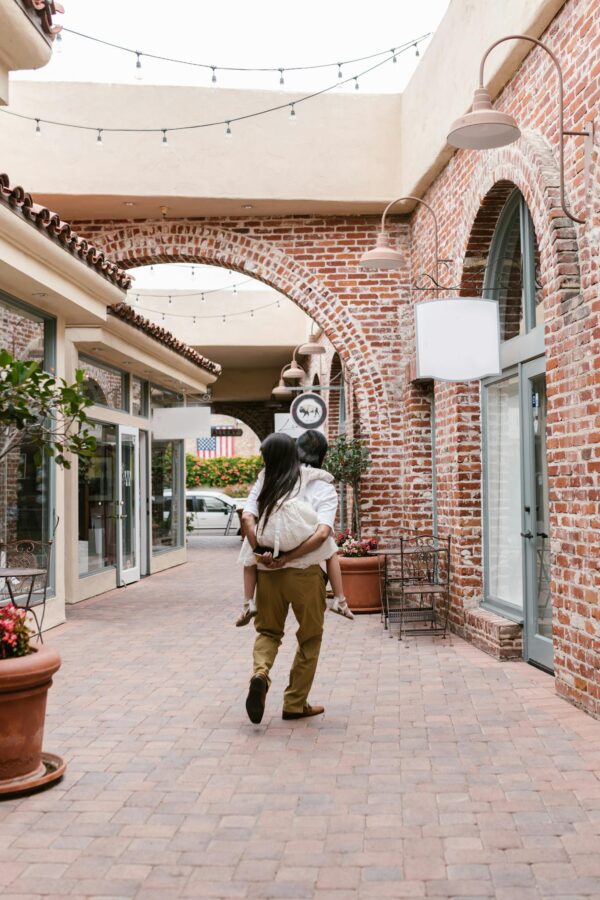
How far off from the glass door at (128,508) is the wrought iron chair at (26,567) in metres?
3.29

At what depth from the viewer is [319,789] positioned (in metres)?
3.79

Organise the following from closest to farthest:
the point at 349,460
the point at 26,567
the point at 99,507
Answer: the point at 26,567 < the point at 349,460 < the point at 99,507

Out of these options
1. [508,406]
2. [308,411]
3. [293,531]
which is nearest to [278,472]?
[293,531]

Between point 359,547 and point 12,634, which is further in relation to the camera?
point 359,547

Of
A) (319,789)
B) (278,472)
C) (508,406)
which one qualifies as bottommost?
(319,789)

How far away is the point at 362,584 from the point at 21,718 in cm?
555

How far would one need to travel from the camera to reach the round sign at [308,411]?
11.0m

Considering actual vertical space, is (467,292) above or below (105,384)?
above

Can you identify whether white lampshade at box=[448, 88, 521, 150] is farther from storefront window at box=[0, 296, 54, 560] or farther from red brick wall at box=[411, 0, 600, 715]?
storefront window at box=[0, 296, 54, 560]

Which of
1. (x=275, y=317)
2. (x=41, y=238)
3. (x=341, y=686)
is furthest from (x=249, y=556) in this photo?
(x=275, y=317)

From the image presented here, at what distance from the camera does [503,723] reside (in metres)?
4.76

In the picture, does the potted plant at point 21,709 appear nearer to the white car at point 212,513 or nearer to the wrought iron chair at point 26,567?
the wrought iron chair at point 26,567

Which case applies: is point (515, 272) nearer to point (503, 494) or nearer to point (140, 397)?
point (503, 494)

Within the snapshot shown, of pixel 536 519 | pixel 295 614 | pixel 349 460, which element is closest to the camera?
pixel 295 614
